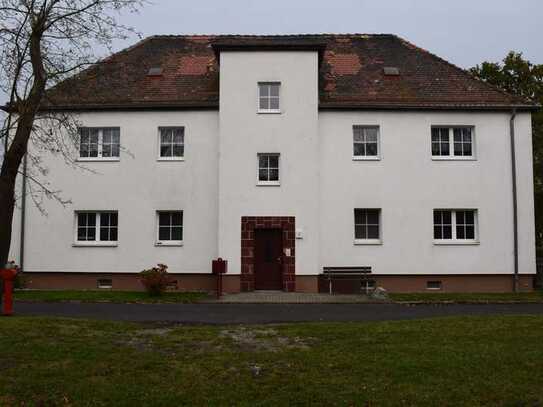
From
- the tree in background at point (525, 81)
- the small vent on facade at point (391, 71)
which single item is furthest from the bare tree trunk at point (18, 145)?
the tree in background at point (525, 81)

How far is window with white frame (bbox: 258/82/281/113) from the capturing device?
1992 cm

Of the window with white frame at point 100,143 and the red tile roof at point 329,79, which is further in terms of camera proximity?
the window with white frame at point 100,143

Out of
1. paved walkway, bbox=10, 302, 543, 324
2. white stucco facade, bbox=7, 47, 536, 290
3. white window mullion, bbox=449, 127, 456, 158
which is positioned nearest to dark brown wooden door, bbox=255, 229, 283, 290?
white stucco facade, bbox=7, 47, 536, 290

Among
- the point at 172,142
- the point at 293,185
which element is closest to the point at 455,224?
the point at 293,185

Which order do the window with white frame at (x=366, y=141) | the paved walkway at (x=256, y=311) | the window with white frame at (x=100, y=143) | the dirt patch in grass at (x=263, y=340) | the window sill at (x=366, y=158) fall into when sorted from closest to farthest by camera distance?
1. the dirt patch in grass at (x=263, y=340)
2. the paved walkway at (x=256, y=311)
3. the window sill at (x=366, y=158)
4. the window with white frame at (x=366, y=141)
5. the window with white frame at (x=100, y=143)

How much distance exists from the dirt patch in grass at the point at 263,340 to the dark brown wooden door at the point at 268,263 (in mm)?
9190

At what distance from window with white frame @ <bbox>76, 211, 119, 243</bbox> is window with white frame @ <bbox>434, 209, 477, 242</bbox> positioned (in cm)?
1133

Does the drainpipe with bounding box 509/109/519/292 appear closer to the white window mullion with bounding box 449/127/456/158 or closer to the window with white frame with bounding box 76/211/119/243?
the white window mullion with bounding box 449/127/456/158

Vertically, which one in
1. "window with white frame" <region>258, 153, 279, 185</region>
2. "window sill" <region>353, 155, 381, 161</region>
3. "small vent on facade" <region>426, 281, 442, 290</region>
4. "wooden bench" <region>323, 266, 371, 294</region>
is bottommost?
"small vent on facade" <region>426, 281, 442, 290</region>

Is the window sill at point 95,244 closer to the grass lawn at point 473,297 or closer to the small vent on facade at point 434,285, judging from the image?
the grass lawn at point 473,297

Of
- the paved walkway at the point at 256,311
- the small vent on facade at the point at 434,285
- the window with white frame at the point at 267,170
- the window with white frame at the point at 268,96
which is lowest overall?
the paved walkway at the point at 256,311

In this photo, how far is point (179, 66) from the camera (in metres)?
22.9

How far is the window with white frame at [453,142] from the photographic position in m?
20.5

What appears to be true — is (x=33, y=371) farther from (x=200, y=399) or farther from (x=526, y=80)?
(x=526, y=80)
